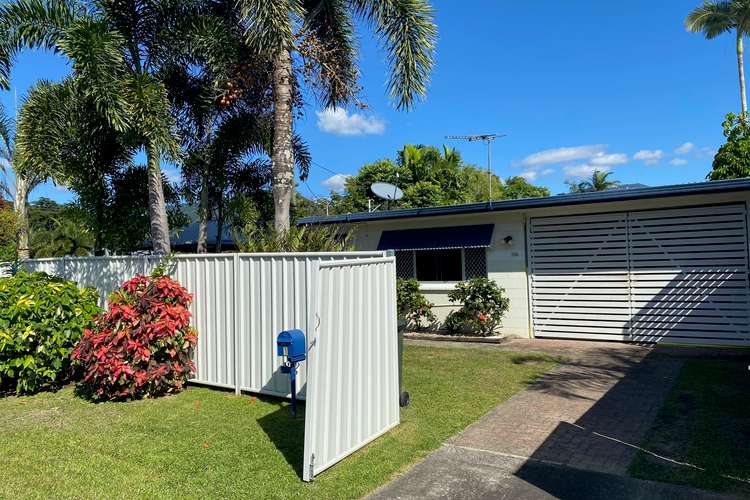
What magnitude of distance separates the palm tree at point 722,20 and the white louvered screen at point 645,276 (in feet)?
73.6

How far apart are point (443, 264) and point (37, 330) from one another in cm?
853

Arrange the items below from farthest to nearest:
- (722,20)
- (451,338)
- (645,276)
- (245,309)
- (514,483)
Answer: (722,20)
(451,338)
(645,276)
(245,309)
(514,483)

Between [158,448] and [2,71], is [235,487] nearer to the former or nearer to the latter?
[158,448]

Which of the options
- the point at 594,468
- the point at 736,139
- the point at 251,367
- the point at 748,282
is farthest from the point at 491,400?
the point at 736,139

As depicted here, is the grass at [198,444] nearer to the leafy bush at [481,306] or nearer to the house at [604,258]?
the leafy bush at [481,306]

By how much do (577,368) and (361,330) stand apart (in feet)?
16.2

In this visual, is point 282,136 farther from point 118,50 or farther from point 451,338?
point 451,338

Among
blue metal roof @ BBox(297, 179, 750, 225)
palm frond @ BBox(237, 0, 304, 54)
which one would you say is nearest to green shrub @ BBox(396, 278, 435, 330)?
blue metal roof @ BBox(297, 179, 750, 225)

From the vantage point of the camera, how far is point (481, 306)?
1133 cm

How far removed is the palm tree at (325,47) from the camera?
8.40 m

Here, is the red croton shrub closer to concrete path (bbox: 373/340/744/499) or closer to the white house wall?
Result: concrete path (bbox: 373/340/744/499)

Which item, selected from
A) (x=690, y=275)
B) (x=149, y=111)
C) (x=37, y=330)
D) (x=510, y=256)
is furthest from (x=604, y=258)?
(x=37, y=330)

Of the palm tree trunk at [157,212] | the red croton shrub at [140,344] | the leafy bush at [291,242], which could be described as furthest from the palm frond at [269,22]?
the red croton shrub at [140,344]

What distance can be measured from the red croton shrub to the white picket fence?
0.27 metres
